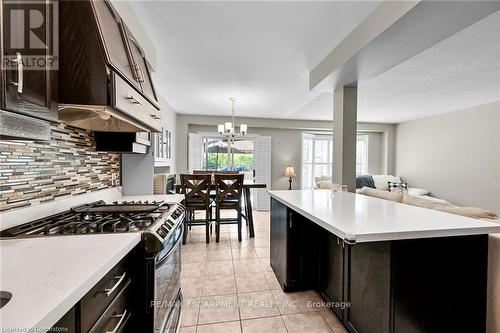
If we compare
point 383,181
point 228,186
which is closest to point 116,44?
point 228,186

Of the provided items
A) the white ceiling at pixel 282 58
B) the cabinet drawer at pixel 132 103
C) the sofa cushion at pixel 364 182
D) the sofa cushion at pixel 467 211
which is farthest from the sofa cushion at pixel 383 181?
the cabinet drawer at pixel 132 103

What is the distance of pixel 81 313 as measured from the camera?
0.66 metres

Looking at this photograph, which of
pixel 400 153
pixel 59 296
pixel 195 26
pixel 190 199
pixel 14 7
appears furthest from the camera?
pixel 400 153

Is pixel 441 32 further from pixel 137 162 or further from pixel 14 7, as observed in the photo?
pixel 137 162

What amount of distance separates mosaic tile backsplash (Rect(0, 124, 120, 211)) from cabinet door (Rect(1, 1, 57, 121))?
1.17 ft

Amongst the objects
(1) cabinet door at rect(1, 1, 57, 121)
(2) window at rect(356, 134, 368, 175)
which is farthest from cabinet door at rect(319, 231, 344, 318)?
(2) window at rect(356, 134, 368, 175)

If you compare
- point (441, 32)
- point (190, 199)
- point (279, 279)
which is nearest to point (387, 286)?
point (279, 279)

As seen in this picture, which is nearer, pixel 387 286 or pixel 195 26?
pixel 387 286

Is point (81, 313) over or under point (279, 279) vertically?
over

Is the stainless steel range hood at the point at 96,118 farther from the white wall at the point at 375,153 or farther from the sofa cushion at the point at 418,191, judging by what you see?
the white wall at the point at 375,153

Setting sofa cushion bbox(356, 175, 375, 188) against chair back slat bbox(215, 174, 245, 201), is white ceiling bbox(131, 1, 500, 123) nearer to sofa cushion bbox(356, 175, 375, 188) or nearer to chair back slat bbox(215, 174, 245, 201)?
chair back slat bbox(215, 174, 245, 201)

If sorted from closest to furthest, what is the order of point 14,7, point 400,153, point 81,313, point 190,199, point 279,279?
point 81,313
point 14,7
point 279,279
point 190,199
point 400,153

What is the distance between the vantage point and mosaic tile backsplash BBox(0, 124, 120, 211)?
1.07 meters

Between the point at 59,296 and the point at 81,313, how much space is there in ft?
0.51
